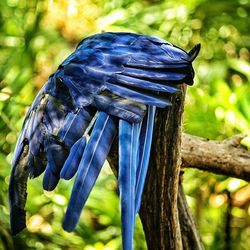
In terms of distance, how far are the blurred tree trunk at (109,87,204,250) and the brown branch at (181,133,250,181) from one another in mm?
181

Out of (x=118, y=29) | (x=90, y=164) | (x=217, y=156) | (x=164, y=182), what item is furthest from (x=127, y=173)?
(x=118, y=29)

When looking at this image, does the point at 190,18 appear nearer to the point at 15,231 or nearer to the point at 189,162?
the point at 189,162

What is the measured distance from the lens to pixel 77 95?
1.39 metres

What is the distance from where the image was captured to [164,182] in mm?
1518

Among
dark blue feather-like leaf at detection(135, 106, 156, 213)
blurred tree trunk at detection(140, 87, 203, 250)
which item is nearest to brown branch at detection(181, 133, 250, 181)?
blurred tree trunk at detection(140, 87, 203, 250)

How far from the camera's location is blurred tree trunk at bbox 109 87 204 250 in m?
1.45

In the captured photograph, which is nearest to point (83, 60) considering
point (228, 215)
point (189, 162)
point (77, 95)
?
point (77, 95)

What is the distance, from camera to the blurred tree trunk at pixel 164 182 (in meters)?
1.45

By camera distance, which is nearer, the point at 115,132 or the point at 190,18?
the point at 115,132

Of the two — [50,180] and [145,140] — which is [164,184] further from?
[50,180]

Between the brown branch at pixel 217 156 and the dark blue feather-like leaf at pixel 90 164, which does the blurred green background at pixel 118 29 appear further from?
the dark blue feather-like leaf at pixel 90 164

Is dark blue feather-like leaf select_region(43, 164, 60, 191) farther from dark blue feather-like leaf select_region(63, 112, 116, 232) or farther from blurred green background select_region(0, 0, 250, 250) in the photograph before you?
blurred green background select_region(0, 0, 250, 250)

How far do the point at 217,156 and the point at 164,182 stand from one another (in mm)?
356

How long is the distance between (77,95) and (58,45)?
5.11 feet
